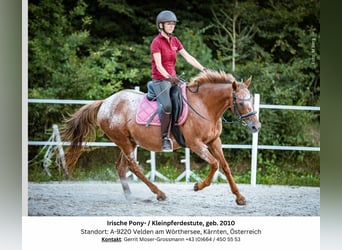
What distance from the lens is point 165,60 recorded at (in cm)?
809

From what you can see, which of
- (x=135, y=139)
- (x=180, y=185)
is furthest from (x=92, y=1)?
(x=180, y=185)

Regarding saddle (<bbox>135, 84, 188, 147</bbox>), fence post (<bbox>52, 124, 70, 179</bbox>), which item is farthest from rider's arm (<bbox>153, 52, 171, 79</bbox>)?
fence post (<bbox>52, 124, 70, 179</bbox>)

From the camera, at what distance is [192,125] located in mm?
7926

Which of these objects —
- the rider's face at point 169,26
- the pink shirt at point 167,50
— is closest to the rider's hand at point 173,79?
the pink shirt at point 167,50

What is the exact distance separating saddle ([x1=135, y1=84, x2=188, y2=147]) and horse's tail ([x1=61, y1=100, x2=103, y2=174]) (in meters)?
0.55

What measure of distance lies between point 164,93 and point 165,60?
415mm

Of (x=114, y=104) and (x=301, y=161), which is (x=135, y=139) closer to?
(x=114, y=104)

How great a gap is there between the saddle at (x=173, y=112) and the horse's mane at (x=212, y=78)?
0.16m

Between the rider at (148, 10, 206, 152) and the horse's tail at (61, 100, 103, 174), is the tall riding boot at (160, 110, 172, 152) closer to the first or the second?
the rider at (148, 10, 206, 152)

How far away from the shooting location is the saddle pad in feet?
26.0

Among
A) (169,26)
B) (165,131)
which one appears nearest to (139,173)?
(165,131)

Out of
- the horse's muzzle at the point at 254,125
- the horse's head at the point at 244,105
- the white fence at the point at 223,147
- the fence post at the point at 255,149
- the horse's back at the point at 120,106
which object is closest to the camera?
the horse's head at the point at 244,105

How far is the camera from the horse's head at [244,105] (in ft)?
25.8
